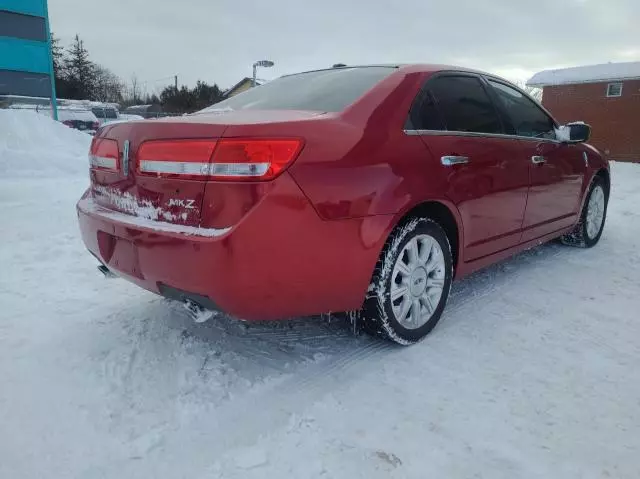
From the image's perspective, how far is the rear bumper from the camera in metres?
1.89

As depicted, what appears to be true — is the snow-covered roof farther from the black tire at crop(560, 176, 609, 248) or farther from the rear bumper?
the rear bumper

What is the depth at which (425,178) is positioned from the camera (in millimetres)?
2467

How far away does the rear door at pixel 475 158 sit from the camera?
266 cm

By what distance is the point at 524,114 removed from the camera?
3637mm

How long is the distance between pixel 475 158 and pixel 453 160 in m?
0.25

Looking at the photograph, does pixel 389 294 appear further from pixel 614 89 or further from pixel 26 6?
pixel 614 89

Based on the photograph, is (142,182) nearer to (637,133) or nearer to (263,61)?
(263,61)

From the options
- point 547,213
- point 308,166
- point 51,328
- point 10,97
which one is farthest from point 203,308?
point 10,97

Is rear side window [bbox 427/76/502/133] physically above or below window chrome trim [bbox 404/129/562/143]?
above

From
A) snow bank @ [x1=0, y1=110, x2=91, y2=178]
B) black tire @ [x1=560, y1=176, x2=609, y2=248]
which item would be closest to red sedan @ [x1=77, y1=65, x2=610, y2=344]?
black tire @ [x1=560, y1=176, x2=609, y2=248]

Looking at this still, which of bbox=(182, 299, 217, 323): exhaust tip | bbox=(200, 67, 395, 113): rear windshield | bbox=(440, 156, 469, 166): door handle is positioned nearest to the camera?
bbox=(182, 299, 217, 323): exhaust tip

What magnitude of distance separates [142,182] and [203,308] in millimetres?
627

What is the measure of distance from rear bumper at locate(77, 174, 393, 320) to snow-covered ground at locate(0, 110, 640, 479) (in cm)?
41

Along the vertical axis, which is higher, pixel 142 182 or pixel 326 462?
pixel 142 182
